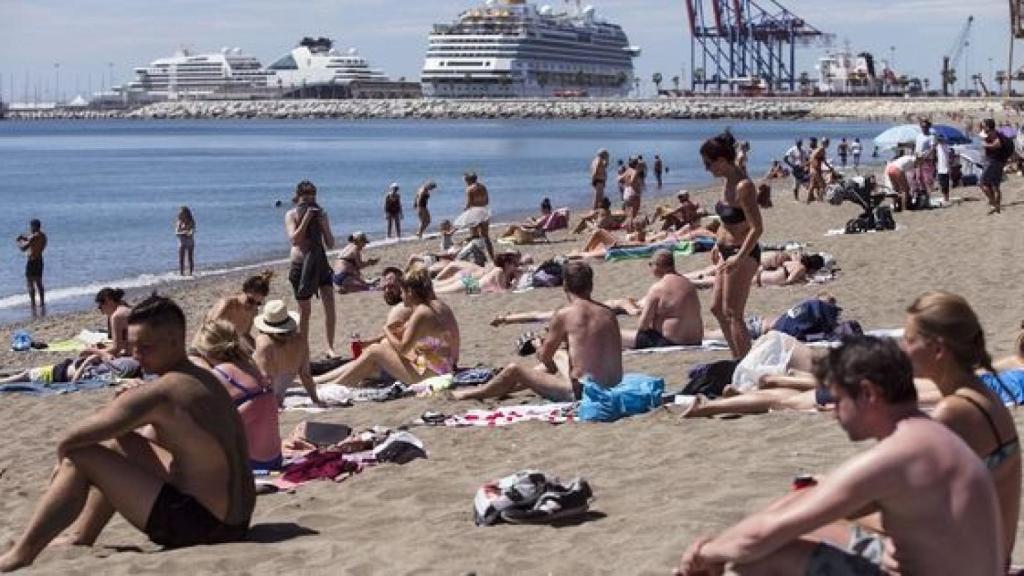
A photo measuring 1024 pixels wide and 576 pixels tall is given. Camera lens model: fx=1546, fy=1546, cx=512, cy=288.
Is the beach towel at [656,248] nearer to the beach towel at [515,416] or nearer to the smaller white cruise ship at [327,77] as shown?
the beach towel at [515,416]

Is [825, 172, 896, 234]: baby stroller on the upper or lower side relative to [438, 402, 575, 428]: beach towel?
upper

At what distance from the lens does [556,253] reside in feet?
64.8

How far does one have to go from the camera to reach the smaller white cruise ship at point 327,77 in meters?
170

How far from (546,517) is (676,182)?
39559 millimetres

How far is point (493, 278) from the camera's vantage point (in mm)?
14797

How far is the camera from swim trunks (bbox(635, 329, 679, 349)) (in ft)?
32.3

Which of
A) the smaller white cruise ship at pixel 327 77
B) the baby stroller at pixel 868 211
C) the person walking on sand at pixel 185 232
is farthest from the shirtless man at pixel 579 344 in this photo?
the smaller white cruise ship at pixel 327 77

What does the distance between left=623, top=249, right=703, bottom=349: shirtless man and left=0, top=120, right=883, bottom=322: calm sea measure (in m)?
10.1

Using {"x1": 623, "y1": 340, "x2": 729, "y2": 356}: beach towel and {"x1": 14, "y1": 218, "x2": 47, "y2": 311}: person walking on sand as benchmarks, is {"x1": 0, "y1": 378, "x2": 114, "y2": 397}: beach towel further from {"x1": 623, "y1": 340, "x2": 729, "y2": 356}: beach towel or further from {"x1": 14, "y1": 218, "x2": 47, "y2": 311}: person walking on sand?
{"x1": 14, "y1": 218, "x2": 47, "y2": 311}: person walking on sand

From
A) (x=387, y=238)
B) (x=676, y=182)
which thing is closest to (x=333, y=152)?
(x=676, y=182)

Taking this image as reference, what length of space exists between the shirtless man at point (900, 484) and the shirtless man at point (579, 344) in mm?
4235

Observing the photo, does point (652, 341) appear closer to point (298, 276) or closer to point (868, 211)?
point (298, 276)

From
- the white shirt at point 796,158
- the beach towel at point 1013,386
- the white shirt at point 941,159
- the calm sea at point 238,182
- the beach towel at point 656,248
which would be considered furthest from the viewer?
the white shirt at point 796,158

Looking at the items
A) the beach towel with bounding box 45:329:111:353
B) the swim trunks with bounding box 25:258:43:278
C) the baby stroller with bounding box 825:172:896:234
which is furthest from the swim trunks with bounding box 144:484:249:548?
the baby stroller with bounding box 825:172:896:234
